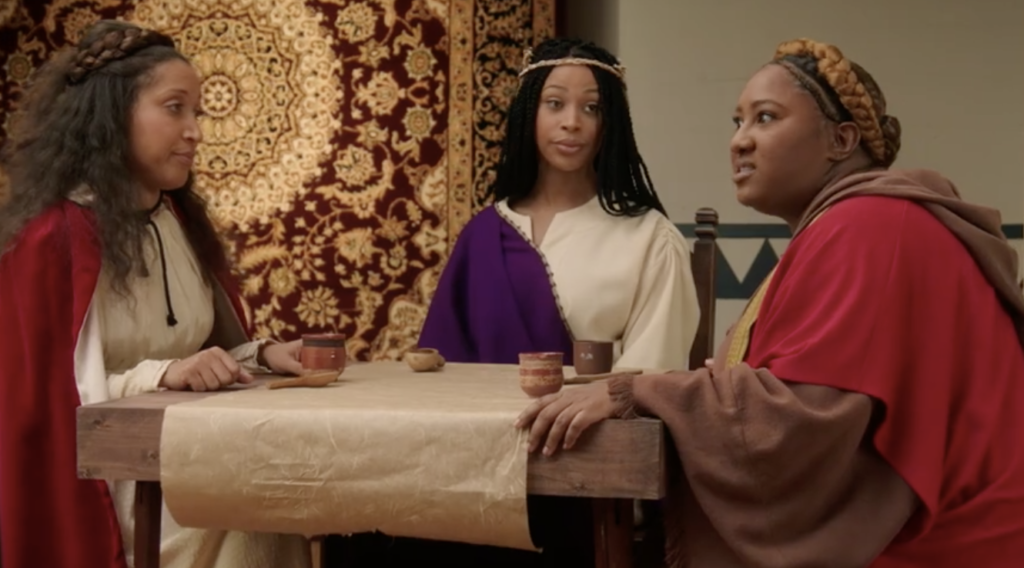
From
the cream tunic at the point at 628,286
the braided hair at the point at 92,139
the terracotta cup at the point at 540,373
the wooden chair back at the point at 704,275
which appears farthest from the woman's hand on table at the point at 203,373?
the wooden chair back at the point at 704,275

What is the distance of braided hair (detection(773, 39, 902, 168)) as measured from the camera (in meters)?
2.26

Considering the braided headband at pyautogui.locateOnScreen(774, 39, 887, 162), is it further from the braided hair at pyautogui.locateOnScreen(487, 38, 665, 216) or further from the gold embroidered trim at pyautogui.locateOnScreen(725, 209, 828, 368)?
the braided hair at pyautogui.locateOnScreen(487, 38, 665, 216)

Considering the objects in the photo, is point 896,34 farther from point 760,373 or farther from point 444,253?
point 760,373

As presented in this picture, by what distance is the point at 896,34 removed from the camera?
157 inches

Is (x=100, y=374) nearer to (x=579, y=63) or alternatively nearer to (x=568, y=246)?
(x=568, y=246)

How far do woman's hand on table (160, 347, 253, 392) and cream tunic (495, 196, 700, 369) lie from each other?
42.2 inches

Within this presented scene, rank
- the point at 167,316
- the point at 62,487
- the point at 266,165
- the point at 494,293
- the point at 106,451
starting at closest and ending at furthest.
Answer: the point at 106,451
the point at 62,487
the point at 167,316
the point at 494,293
the point at 266,165

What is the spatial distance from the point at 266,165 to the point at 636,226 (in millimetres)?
1662

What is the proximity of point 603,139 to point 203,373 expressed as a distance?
1.39 m

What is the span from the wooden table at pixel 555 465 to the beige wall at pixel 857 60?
209cm

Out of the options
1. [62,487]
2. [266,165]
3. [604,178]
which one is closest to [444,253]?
[266,165]

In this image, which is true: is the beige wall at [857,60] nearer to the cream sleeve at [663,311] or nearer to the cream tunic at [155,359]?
the cream sleeve at [663,311]

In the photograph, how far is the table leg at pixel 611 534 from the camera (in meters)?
2.08

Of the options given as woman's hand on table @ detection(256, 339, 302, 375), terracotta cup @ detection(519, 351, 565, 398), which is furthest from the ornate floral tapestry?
terracotta cup @ detection(519, 351, 565, 398)
